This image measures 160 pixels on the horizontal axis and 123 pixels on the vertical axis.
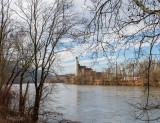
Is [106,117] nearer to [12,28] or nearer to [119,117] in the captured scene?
[119,117]

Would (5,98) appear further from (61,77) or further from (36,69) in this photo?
(61,77)

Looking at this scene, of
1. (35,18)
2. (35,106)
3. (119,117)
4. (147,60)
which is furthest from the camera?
(119,117)

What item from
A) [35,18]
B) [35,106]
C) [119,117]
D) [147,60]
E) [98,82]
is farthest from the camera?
[98,82]

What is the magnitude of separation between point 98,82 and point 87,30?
63.8 meters

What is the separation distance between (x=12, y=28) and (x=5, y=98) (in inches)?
155

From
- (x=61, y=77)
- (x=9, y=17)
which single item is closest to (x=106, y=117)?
(x=61, y=77)

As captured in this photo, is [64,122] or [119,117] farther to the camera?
[119,117]

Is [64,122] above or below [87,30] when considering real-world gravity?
below

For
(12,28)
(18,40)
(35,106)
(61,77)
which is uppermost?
(12,28)

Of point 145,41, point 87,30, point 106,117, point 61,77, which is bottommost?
point 106,117

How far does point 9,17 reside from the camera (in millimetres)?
10242

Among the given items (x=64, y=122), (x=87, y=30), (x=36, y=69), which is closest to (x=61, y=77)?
(x=36, y=69)

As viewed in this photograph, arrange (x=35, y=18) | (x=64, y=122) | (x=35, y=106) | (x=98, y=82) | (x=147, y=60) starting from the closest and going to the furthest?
1. (x=147, y=60)
2. (x=35, y=106)
3. (x=35, y=18)
4. (x=64, y=122)
5. (x=98, y=82)

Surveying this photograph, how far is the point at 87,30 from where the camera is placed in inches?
120
